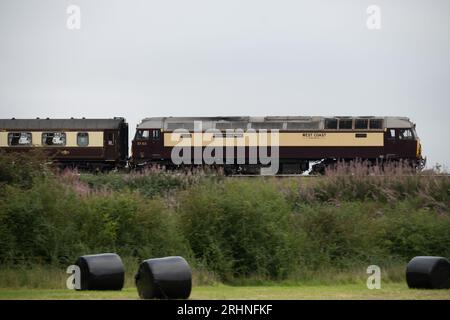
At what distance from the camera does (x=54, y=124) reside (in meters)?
60.2

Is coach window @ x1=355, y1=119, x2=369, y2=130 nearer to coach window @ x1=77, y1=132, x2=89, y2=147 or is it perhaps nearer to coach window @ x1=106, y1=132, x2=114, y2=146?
coach window @ x1=106, y1=132, x2=114, y2=146

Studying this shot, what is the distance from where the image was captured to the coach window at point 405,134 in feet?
194

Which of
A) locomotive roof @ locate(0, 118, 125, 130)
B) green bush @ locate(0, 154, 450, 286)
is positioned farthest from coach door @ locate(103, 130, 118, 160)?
green bush @ locate(0, 154, 450, 286)

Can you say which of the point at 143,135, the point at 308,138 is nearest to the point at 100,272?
the point at 308,138

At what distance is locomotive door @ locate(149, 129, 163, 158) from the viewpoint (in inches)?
2361

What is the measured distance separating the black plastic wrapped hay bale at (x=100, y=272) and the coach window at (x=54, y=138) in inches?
1497

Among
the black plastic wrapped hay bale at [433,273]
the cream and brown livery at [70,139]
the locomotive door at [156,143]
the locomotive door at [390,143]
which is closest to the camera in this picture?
the black plastic wrapped hay bale at [433,273]

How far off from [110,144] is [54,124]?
3909 mm

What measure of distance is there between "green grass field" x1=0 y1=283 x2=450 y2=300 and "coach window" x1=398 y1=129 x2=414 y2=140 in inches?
1374

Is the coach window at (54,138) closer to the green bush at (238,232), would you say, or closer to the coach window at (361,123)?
the coach window at (361,123)

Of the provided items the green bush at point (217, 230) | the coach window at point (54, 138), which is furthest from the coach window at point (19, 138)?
the green bush at point (217, 230)

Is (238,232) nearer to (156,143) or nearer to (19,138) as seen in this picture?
(156,143)
